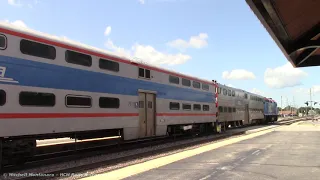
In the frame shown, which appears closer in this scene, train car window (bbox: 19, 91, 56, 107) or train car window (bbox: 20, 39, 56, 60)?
train car window (bbox: 19, 91, 56, 107)

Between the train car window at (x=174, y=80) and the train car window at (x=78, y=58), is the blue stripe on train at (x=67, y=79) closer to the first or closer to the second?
the train car window at (x=78, y=58)

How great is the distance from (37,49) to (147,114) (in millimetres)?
7203

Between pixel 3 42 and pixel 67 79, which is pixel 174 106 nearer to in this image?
pixel 67 79

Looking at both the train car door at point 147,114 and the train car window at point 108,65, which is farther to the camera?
the train car door at point 147,114

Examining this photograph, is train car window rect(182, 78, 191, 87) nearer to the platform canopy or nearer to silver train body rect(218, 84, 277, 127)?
the platform canopy

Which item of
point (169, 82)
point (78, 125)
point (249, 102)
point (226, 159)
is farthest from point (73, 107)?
point (249, 102)

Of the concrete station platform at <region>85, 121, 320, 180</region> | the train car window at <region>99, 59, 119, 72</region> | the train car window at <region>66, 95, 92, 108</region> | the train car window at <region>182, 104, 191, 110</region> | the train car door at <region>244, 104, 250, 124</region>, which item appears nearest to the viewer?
the concrete station platform at <region>85, 121, 320, 180</region>

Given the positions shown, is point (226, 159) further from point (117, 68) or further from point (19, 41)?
point (19, 41)

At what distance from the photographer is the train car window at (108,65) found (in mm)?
13828

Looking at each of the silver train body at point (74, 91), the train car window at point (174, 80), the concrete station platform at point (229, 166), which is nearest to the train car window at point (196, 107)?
the train car window at point (174, 80)

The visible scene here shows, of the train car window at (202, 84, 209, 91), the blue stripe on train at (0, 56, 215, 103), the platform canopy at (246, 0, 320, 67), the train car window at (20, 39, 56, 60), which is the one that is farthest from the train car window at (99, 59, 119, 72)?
the train car window at (202, 84, 209, 91)

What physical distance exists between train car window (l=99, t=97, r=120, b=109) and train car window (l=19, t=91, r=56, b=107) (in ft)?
8.28

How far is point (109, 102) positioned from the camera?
46.4ft

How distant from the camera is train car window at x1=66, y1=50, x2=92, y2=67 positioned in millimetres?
12164
